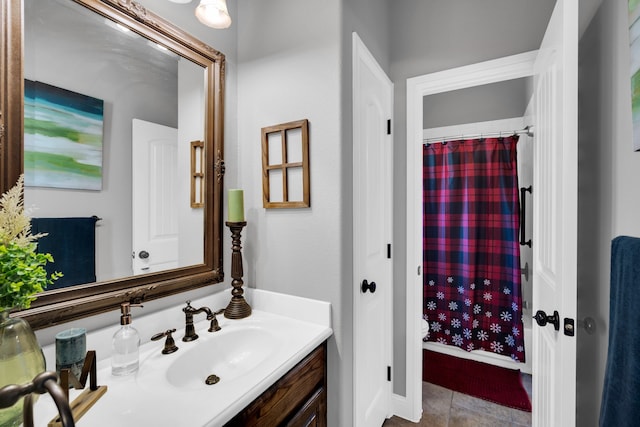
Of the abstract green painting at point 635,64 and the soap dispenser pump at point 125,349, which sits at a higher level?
the abstract green painting at point 635,64

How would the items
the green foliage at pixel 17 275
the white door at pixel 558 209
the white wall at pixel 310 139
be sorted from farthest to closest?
1. the white wall at pixel 310 139
2. the white door at pixel 558 209
3. the green foliage at pixel 17 275

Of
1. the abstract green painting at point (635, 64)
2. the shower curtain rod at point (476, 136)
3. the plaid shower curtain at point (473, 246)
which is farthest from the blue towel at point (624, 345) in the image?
the shower curtain rod at point (476, 136)

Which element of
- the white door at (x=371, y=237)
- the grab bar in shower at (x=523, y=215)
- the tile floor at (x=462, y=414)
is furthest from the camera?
the grab bar in shower at (x=523, y=215)

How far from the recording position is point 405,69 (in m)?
1.88

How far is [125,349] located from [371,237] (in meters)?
1.18

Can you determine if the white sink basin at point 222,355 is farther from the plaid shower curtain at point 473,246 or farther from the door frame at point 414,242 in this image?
the plaid shower curtain at point 473,246

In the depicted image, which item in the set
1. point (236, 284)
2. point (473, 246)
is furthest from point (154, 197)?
point (473, 246)

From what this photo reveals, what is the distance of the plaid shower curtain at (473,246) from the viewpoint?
2.45 metres

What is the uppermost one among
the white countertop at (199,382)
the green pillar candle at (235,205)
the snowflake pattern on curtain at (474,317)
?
the green pillar candle at (235,205)

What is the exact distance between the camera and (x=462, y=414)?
6.17 ft

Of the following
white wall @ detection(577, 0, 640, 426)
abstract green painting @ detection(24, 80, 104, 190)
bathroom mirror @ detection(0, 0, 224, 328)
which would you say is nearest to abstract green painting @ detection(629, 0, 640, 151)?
white wall @ detection(577, 0, 640, 426)

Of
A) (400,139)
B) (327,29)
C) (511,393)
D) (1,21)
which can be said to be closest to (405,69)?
(400,139)

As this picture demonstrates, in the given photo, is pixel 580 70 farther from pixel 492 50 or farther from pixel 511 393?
pixel 511 393

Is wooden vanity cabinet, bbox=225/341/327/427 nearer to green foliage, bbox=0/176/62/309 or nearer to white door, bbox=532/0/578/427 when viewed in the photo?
green foliage, bbox=0/176/62/309
